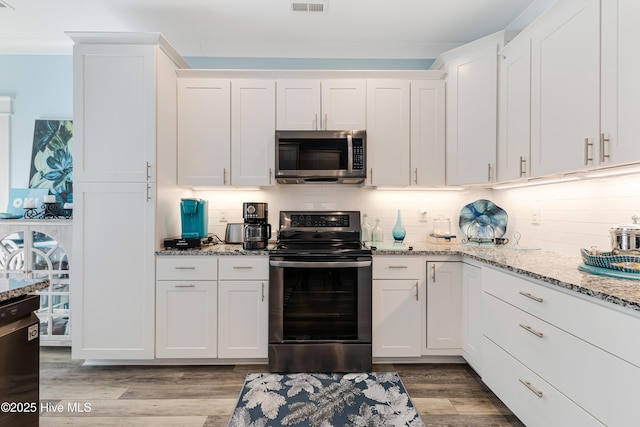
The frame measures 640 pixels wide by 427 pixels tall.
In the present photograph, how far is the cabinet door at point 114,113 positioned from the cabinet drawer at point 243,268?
85 cm

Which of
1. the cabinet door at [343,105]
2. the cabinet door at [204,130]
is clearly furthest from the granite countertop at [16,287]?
the cabinet door at [343,105]

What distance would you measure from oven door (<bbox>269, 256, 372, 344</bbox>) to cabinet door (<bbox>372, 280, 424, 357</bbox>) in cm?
11

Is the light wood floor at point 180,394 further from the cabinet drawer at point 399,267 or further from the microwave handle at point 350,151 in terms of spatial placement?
the microwave handle at point 350,151

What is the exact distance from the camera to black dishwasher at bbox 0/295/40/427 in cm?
117

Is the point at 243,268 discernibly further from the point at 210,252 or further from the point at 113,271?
the point at 113,271

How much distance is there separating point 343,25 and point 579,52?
1.81 metres

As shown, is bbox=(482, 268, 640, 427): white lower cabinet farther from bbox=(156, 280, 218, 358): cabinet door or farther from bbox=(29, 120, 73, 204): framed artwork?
bbox=(29, 120, 73, 204): framed artwork

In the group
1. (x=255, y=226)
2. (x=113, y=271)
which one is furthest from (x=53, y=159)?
(x=255, y=226)

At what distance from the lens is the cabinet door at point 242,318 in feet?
8.08

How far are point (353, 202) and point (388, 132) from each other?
72 cm

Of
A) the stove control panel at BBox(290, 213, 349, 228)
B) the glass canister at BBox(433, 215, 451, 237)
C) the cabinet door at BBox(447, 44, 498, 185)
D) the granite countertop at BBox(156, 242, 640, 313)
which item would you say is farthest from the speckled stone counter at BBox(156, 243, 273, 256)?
the cabinet door at BBox(447, 44, 498, 185)

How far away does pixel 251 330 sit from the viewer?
2469 millimetres

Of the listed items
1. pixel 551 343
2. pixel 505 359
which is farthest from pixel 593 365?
pixel 505 359

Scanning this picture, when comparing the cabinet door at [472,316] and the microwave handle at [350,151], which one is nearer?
the cabinet door at [472,316]
